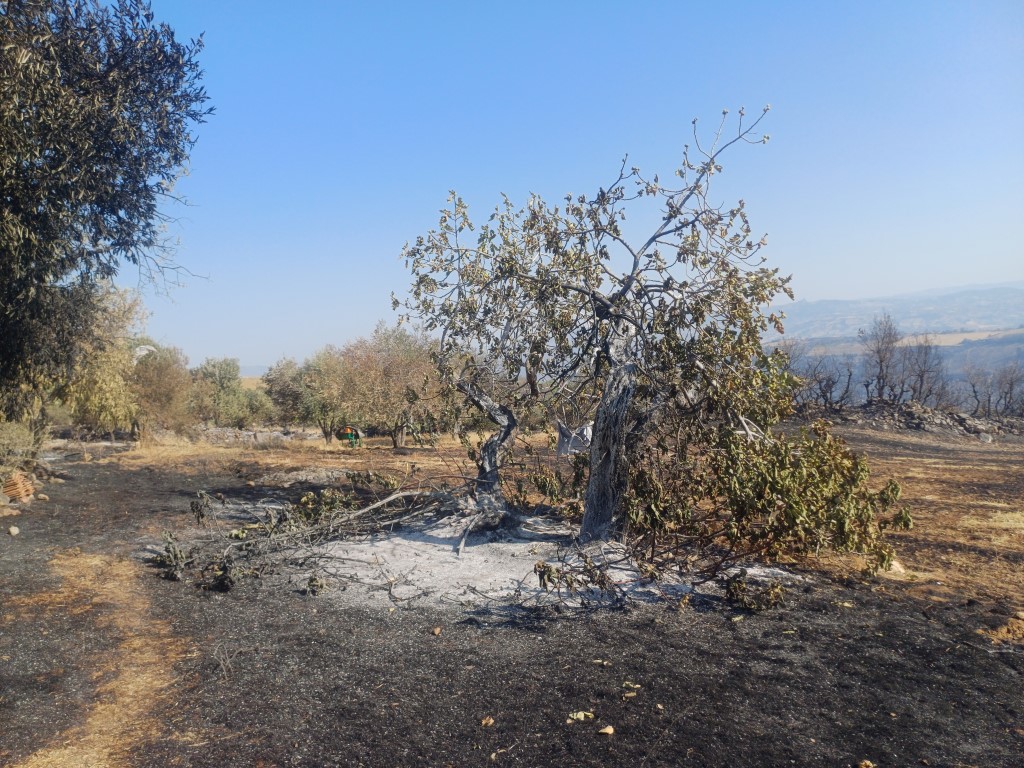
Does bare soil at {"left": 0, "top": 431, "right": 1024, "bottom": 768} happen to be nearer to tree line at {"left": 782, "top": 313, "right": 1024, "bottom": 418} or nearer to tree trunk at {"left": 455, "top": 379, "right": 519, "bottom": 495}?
tree trunk at {"left": 455, "top": 379, "right": 519, "bottom": 495}

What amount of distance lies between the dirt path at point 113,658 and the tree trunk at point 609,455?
413cm

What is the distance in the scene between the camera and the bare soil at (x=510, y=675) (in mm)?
3764

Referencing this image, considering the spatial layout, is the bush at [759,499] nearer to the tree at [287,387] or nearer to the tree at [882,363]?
the tree at [287,387]

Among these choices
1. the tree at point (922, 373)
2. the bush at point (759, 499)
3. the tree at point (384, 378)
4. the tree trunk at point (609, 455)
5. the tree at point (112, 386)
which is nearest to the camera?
the bush at point (759, 499)

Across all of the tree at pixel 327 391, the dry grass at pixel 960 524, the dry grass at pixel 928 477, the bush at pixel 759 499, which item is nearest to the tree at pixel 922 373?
the dry grass at pixel 928 477

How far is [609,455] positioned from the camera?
719 cm

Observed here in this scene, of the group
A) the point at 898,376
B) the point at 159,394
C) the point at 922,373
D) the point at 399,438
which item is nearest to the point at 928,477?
the point at 399,438

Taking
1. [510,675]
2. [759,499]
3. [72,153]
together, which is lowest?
[510,675]

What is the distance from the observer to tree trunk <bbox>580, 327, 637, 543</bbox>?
7.04 meters

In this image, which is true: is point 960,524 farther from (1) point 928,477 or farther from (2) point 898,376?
(2) point 898,376

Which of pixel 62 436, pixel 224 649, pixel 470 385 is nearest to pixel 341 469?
pixel 470 385

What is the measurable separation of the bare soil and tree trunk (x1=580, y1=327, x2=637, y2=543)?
1.55 metres

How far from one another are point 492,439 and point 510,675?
4352mm

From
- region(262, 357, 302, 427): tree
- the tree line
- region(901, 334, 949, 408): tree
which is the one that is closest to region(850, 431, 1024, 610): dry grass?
the tree line
